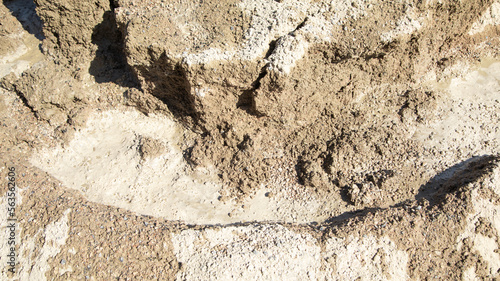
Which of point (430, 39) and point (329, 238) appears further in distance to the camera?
point (430, 39)

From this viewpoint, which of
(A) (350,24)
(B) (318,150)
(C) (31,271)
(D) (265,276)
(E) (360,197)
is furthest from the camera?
(B) (318,150)

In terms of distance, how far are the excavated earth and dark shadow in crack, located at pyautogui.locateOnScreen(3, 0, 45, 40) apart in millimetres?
636

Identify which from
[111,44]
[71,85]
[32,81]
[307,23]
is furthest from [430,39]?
[32,81]

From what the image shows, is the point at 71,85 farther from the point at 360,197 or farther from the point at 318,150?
the point at 360,197

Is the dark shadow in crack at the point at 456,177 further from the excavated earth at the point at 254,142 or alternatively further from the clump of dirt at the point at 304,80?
the clump of dirt at the point at 304,80

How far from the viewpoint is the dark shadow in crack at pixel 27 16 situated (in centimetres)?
703

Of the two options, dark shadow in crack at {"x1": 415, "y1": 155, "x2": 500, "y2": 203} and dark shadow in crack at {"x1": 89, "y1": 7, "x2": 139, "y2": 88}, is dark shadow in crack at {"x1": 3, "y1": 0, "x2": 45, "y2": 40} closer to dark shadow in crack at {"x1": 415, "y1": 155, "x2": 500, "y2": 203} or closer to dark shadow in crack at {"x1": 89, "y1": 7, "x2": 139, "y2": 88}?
dark shadow in crack at {"x1": 89, "y1": 7, "x2": 139, "y2": 88}

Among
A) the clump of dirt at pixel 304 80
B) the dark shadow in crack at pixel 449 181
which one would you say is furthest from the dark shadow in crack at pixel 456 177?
the clump of dirt at pixel 304 80

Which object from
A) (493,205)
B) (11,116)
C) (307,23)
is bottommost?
(11,116)

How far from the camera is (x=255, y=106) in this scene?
517 cm

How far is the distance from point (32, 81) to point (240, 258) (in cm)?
571

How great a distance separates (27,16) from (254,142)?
6.56 meters

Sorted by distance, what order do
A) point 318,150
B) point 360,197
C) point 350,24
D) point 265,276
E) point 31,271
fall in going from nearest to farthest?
point 265,276 < point 31,271 < point 350,24 < point 360,197 < point 318,150

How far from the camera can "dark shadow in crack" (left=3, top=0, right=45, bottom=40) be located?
7.03 meters
